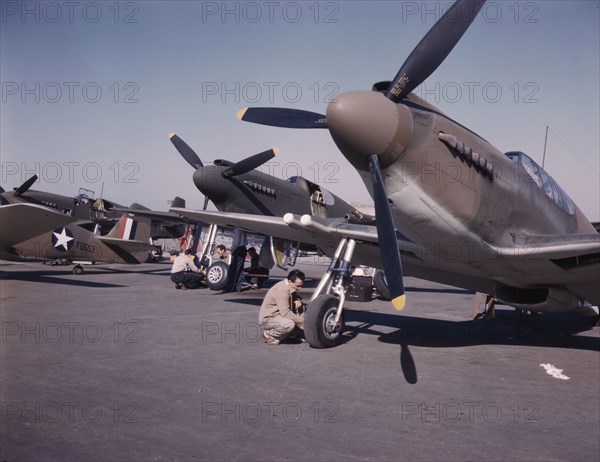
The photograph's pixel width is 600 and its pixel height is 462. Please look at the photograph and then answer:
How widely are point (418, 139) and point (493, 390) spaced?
2.74 m

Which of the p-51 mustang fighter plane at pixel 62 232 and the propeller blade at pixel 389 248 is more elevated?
the propeller blade at pixel 389 248

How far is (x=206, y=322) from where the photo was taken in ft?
30.6

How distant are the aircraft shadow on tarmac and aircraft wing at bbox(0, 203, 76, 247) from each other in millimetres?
9189

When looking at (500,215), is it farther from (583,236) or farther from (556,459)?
(556,459)

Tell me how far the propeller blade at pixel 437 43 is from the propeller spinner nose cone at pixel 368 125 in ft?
1.09

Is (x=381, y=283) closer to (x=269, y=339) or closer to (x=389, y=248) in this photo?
(x=269, y=339)

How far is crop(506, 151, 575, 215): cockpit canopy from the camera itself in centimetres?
686

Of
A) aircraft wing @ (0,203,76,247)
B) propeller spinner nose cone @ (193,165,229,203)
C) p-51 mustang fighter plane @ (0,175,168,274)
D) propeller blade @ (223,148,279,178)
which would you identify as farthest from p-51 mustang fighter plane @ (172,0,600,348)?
p-51 mustang fighter plane @ (0,175,168,274)

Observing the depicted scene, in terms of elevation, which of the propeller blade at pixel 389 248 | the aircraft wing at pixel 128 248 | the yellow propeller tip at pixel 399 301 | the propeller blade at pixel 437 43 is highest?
the propeller blade at pixel 437 43

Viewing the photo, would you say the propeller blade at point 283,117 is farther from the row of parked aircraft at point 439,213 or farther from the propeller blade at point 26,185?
the propeller blade at point 26,185

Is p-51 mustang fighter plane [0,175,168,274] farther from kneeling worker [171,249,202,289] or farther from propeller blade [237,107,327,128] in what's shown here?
propeller blade [237,107,327,128]

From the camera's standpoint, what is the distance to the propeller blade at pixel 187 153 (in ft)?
48.3

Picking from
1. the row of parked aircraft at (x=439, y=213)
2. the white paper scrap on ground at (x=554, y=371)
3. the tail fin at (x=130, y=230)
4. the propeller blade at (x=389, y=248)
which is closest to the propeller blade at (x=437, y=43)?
the row of parked aircraft at (x=439, y=213)

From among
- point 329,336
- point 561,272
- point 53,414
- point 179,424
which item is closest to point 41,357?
point 53,414
